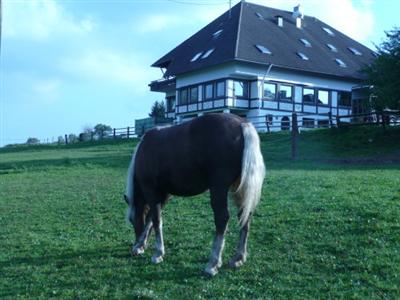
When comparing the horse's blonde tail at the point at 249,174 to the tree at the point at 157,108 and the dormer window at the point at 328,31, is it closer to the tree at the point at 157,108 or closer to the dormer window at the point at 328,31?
the dormer window at the point at 328,31

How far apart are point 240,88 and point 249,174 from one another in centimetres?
4242

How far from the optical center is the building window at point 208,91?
1982 inches

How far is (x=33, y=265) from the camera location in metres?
8.55

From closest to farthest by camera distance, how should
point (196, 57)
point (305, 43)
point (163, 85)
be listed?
1. point (196, 57)
2. point (305, 43)
3. point (163, 85)

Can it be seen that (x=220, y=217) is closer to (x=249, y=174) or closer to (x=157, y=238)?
(x=249, y=174)

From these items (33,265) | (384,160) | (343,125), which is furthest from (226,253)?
(343,125)

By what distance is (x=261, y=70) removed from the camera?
49.1m

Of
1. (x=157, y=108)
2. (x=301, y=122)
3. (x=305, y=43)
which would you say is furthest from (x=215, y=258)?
(x=157, y=108)

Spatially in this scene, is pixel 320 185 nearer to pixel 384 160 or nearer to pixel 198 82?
pixel 384 160

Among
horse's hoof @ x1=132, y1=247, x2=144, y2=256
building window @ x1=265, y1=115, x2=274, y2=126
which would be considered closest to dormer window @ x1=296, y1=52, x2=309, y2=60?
building window @ x1=265, y1=115, x2=274, y2=126

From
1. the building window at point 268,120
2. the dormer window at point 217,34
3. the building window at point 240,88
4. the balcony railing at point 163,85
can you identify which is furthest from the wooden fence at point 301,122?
the dormer window at point 217,34

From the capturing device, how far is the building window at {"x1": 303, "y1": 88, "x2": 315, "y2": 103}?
51.6m

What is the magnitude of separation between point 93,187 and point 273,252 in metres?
10.2

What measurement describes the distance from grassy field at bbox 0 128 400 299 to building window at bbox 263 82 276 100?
1306 inches
